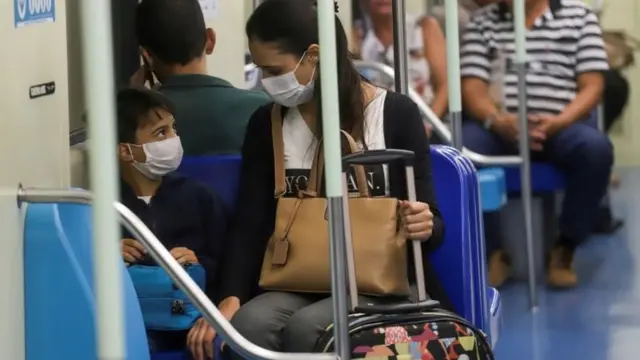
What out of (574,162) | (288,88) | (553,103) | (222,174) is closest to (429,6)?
(553,103)

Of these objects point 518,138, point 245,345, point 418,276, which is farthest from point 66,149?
point 518,138

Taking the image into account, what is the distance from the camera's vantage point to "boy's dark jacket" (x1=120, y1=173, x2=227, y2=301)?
282 cm

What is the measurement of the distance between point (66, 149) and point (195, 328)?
504 millimetres

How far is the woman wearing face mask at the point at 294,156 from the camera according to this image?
103 inches

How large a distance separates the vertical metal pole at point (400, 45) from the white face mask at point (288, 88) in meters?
0.55

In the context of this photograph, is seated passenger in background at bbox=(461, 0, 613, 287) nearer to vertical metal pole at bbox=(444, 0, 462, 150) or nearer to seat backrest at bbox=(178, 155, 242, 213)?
vertical metal pole at bbox=(444, 0, 462, 150)

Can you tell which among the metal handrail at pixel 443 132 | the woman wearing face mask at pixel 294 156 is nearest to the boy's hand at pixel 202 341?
the woman wearing face mask at pixel 294 156

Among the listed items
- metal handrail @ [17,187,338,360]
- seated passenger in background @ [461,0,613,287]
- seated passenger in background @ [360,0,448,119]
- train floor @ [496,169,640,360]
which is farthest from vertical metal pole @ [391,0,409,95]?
seated passenger in background @ [360,0,448,119]

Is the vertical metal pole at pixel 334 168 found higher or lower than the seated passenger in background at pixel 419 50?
lower

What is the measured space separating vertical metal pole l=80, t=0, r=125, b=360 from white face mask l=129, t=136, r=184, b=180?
135 cm

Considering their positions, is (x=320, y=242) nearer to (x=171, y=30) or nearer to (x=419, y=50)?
(x=171, y=30)

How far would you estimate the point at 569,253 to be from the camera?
16.9 ft

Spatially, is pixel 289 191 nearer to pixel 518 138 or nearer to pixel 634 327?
pixel 634 327

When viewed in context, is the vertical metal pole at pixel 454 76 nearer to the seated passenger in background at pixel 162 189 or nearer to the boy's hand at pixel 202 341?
the seated passenger in background at pixel 162 189
